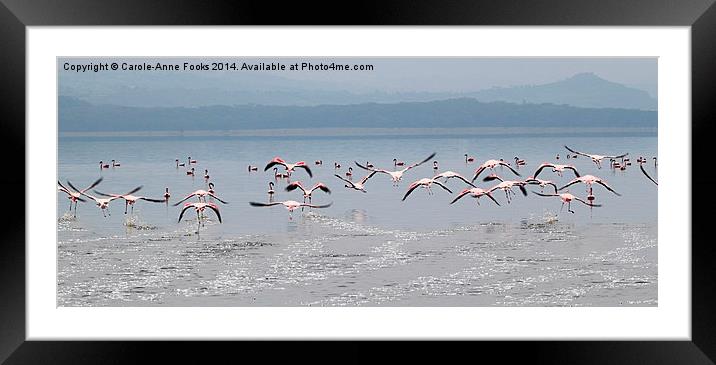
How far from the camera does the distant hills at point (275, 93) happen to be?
709cm

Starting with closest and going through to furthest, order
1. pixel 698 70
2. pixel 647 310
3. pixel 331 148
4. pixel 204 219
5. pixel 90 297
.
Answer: pixel 698 70 < pixel 647 310 < pixel 90 297 < pixel 204 219 < pixel 331 148

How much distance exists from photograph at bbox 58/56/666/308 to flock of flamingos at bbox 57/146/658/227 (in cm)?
2

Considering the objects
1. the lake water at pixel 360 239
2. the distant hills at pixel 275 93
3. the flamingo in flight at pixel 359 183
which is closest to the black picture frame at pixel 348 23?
the lake water at pixel 360 239

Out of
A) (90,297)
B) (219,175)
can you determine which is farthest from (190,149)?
(90,297)

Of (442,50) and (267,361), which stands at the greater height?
(442,50)

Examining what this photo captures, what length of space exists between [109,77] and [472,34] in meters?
4.01

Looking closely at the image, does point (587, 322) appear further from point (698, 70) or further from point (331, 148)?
point (331, 148)

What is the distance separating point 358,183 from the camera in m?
6.46

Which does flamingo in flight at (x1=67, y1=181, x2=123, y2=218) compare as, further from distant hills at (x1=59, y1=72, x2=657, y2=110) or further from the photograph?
distant hills at (x1=59, y1=72, x2=657, y2=110)

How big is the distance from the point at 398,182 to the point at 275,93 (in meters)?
1.59

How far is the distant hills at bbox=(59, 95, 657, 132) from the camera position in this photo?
277 inches

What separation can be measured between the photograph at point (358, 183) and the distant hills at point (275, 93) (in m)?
0.02

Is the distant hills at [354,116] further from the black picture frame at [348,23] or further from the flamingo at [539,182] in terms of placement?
the black picture frame at [348,23]

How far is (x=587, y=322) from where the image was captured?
13.7 ft
